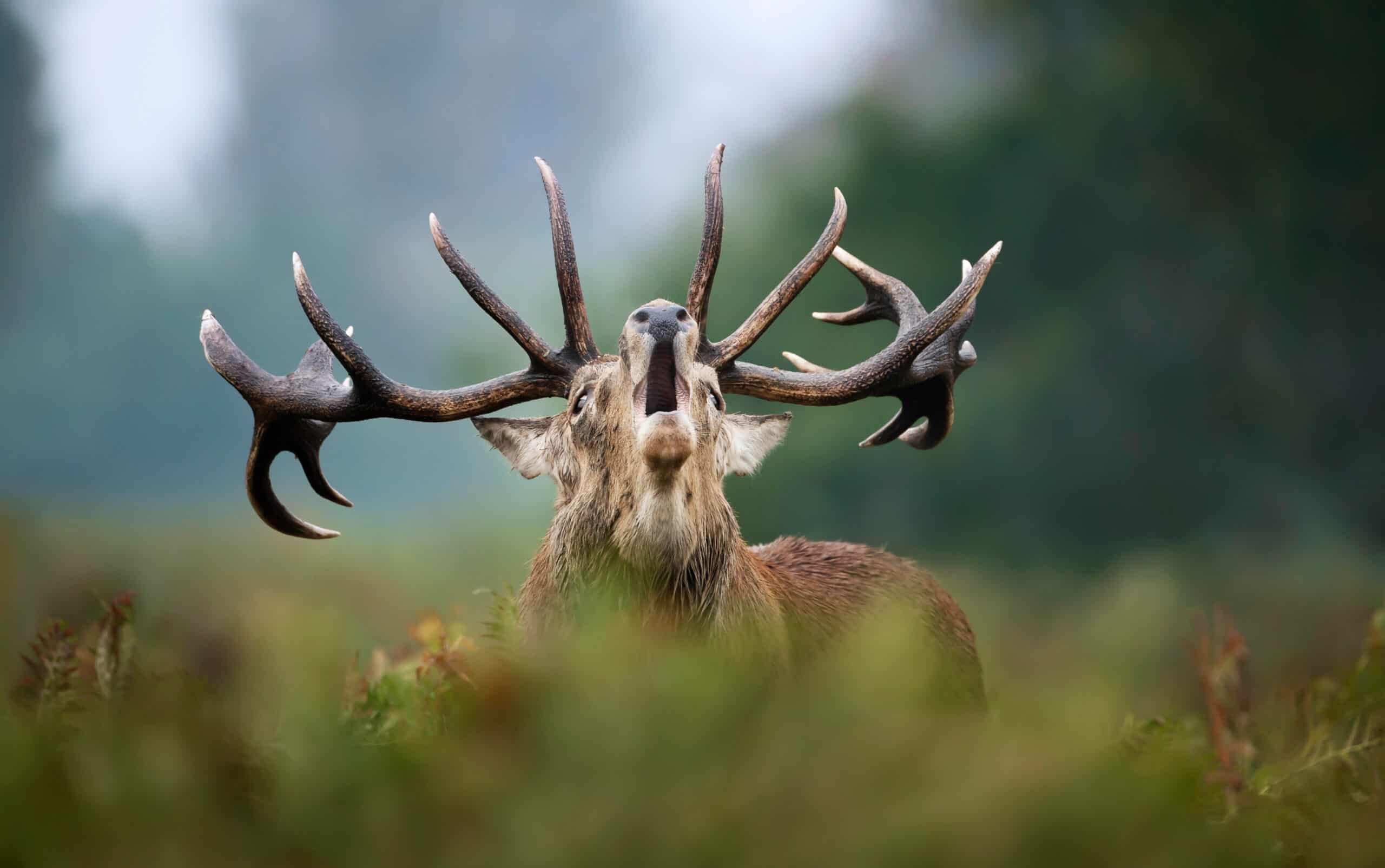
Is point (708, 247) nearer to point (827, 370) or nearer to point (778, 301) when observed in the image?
point (778, 301)

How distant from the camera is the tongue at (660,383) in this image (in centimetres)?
349

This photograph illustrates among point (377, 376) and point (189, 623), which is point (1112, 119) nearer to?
point (377, 376)

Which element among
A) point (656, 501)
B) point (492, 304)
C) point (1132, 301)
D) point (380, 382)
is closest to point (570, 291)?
point (492, 304)

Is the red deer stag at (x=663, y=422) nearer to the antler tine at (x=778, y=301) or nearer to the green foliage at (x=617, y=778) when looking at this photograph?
the antler tine at (x=778, y=301)

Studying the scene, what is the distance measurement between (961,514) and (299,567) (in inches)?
488

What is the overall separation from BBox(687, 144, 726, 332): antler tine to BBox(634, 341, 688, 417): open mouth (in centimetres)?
97

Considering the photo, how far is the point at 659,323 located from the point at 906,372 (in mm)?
1775

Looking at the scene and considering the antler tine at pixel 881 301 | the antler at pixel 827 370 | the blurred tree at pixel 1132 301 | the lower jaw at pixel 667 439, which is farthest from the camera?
the blurred tree at pixel 1132 301

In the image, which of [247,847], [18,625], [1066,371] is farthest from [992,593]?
[1066,371]

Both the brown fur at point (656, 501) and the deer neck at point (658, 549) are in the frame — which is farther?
the deer neck at point (658, 549)

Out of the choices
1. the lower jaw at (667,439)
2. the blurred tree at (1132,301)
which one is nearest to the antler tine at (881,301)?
the lower jaw at (667,439)

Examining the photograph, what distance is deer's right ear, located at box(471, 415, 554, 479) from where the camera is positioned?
4543mm

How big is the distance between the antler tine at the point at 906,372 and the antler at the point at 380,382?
710 millimetres

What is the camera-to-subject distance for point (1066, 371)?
750 inches
